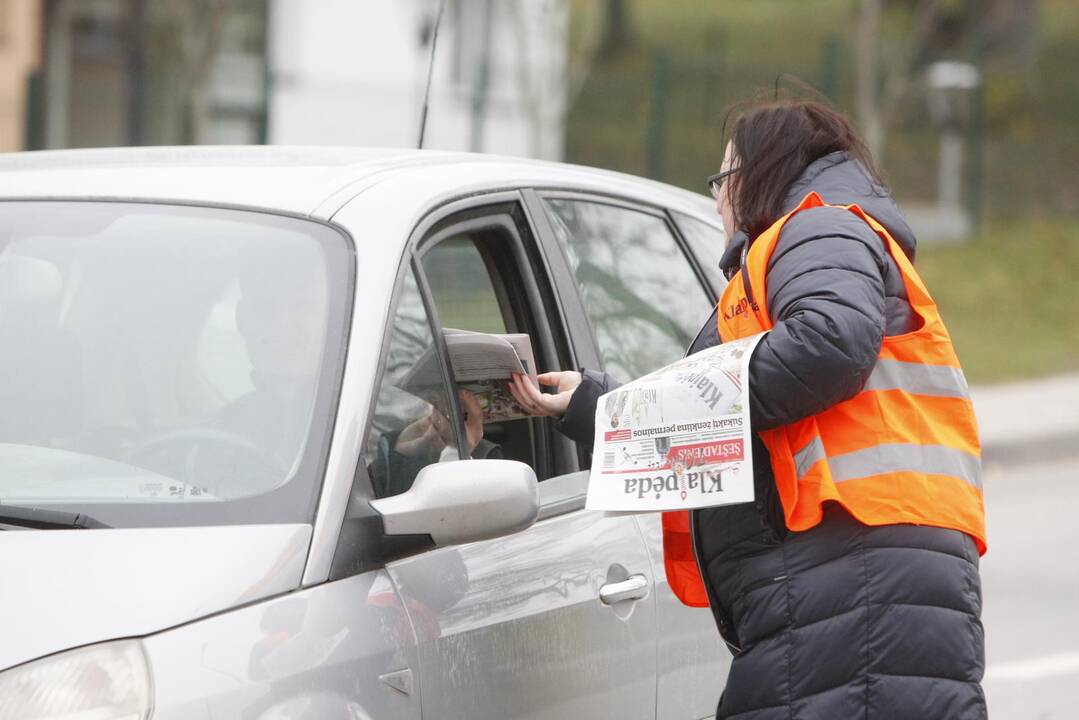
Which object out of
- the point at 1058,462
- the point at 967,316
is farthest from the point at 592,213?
the point at 967,316

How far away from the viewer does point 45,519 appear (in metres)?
2.61

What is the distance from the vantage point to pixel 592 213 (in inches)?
155

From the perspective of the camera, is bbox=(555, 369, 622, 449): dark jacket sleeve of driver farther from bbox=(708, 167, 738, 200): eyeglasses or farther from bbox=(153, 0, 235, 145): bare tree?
bbox=(153, 0, 235, 145): bare tree

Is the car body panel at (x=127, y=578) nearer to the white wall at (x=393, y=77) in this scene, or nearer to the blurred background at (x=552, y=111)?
the blurred background at (x=552, y=111)

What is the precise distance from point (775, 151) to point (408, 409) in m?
0.84

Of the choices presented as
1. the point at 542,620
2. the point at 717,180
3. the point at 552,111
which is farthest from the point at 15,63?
the point at 542,620

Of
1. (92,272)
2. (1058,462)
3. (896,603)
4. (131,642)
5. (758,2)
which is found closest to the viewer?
(131,642)

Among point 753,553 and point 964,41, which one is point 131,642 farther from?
point 964,41

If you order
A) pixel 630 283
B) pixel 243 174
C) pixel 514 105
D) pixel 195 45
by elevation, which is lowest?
pixel 630 283

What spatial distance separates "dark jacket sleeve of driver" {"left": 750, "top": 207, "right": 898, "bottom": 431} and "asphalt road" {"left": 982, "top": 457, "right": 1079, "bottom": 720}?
3.57m

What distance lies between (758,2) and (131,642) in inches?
1662

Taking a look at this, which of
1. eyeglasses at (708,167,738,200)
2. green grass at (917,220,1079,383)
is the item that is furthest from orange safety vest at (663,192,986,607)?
green grass at (917,220,1079,383)

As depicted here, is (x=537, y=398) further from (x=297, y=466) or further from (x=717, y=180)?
(x=297, y=466)

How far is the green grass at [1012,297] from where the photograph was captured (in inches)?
625
